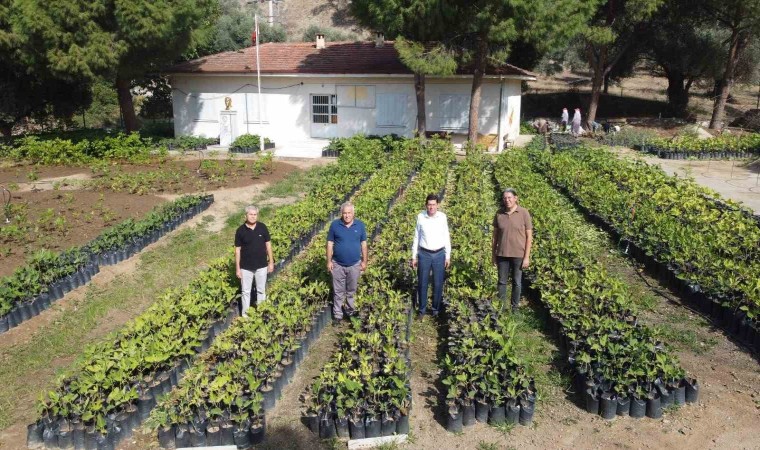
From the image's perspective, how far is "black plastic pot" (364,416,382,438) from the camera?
18.0 ft

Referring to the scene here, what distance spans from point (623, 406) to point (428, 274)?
9.41 ft

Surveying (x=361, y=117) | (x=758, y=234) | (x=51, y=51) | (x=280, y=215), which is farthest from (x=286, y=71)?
(x=758, y=234)

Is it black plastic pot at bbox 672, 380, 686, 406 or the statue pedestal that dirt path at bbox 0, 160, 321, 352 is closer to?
black plastic pot at bbox 672, 380, 686, 406

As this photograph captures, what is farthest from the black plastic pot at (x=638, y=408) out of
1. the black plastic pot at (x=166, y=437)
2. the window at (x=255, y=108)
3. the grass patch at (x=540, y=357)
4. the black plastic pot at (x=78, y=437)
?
the window at (x=255, y=108)

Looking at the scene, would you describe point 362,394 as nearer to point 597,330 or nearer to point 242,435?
point 242,435

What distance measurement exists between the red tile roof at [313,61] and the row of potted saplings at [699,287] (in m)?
13.2

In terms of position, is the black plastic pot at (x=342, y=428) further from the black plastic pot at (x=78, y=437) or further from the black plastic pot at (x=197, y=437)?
the black plastic pot at (x=78, y=437)

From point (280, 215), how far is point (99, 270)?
330 centimetres

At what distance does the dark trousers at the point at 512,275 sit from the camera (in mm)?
7789

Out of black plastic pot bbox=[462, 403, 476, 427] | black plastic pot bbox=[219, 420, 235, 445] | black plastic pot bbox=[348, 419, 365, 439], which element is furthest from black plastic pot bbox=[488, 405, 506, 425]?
black plastic pot bbox=[219, 420, 235, 445]

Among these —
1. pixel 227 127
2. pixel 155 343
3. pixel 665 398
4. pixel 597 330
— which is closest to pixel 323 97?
pixel 227 127

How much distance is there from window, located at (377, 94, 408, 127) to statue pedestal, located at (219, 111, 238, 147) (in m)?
6.25

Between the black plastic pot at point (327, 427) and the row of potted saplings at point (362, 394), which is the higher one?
the row of potted saplings at point (362, 394)

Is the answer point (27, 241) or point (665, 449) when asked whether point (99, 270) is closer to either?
point (27, 241)
